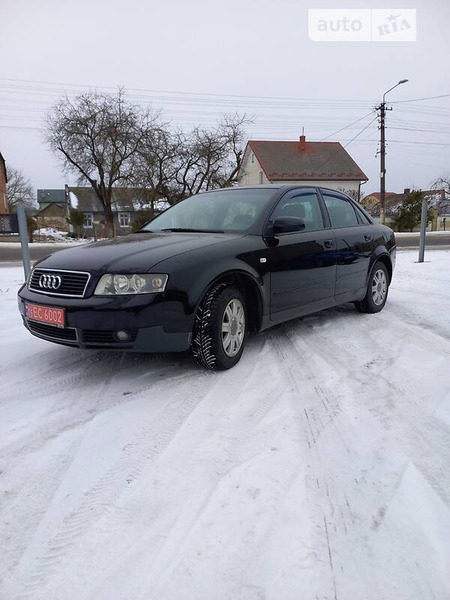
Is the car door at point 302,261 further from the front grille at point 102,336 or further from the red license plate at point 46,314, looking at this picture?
the red license plate at point 46,314

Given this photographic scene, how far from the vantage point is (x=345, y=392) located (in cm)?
300

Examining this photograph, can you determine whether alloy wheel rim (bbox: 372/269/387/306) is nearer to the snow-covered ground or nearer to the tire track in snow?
the snow-covered ground

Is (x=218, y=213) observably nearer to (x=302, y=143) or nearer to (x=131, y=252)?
(x=131, y=252)

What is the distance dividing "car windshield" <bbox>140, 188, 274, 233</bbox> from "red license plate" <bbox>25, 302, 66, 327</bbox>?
1508mm

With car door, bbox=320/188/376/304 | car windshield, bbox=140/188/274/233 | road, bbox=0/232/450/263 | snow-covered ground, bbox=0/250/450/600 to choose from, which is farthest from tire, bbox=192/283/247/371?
road, bbox=0/232/450/263

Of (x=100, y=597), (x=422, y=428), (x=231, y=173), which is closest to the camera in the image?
(x=100, y=597)

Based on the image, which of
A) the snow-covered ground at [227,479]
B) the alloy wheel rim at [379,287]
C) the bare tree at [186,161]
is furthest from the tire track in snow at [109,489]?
the bare tree at [186,161]

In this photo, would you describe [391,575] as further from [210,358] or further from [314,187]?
[314,187]

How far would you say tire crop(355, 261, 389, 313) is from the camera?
526cm

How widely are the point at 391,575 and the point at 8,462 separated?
1.80 meters

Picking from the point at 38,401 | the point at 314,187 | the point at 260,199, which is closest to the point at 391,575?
the point at 38,401

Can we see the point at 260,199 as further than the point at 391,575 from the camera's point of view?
Yes

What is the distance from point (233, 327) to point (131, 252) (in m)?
0.96

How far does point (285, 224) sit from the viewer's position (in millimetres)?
3783
